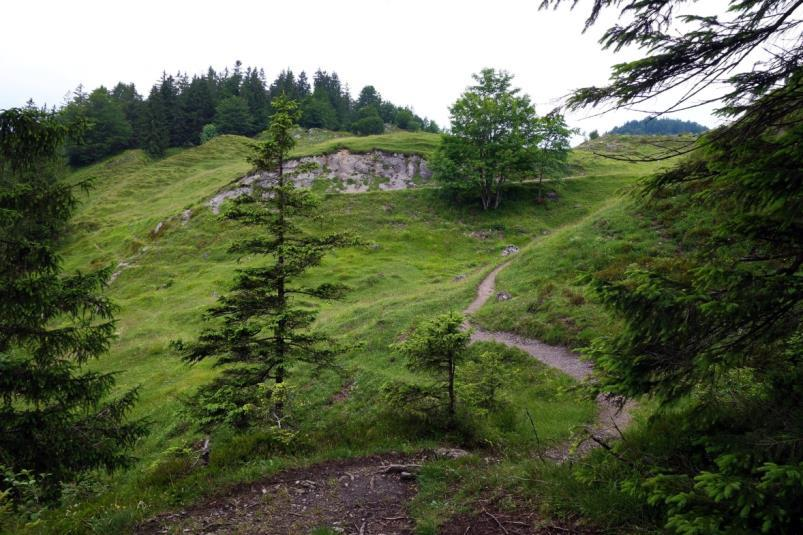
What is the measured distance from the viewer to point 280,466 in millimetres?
9820

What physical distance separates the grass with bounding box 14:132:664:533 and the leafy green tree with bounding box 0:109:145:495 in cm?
132

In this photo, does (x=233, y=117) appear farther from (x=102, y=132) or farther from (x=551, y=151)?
(x=551, y=151)

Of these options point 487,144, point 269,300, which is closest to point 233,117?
point 487,144

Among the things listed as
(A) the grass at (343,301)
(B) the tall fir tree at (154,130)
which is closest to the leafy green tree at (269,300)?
(A) the grass at (343,301)

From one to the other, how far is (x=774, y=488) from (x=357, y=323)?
23.6 metres

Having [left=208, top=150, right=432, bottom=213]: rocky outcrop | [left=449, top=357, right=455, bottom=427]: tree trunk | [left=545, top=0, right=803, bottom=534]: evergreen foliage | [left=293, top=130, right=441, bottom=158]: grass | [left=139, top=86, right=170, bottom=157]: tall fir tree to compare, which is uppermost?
[left=139, top=86, right=170, bottom=157]: tall fir tree

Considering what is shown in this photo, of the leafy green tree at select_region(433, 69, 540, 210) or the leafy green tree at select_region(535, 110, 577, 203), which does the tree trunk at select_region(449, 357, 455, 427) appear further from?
A: the leafy green tree at select_region(535, 110, 577, 203)

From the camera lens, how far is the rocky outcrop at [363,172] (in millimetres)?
60531

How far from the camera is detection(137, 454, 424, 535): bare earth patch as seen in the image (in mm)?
7160

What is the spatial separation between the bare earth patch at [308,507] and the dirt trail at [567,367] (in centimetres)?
391

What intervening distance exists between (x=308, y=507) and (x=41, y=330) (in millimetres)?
7896

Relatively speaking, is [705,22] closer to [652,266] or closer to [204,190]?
[652,266]

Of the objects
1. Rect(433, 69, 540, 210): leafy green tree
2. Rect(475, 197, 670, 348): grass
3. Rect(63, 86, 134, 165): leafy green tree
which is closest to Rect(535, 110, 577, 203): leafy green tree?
Rect(433, 69, 540, 210): leafy green tree

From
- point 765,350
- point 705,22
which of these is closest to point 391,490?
point 765,350
